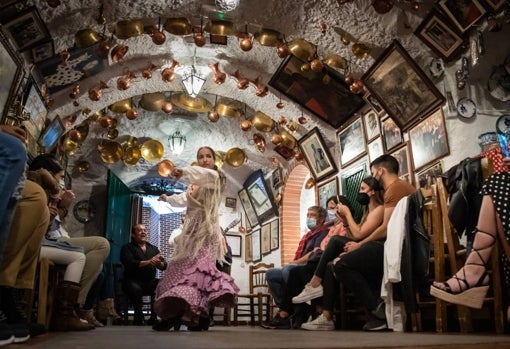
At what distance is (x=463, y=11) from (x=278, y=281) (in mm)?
2964

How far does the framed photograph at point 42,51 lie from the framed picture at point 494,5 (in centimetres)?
406

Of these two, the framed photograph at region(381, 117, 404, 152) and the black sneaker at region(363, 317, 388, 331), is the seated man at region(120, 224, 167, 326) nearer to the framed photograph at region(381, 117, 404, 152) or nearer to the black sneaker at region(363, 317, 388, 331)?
the framed photograph at region(381, 117, 404, 152)

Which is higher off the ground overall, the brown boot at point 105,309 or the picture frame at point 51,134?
the picture frame at point 51,134

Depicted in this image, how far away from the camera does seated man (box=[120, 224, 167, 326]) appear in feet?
20.9

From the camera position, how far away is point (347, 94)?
6035 millimetres

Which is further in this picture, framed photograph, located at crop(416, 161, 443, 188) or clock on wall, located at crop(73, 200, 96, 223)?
clock on wall, located at crop(73, 200, 96, 223)

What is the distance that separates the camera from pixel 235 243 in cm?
962

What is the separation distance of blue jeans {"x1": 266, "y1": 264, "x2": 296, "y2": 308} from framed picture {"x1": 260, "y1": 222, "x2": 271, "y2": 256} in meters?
3.83

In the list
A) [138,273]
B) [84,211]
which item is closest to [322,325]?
[138,273]

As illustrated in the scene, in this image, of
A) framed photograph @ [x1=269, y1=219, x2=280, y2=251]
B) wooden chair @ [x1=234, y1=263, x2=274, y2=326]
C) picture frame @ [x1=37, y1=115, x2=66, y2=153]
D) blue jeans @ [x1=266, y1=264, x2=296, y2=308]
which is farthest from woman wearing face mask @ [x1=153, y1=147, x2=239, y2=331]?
framed photograph @ [x1=269, y1=219, x2=280, y2=251]

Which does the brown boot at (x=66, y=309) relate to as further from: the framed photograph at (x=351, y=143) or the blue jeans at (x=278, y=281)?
the framed photograph at (x=351, y=143)

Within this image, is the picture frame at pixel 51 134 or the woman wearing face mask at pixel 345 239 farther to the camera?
the picture frame at pixel 51 134

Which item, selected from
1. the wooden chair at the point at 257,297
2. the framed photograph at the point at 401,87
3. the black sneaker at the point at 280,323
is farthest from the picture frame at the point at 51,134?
the framed photograph at the point at 401,87

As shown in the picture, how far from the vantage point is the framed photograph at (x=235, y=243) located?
375 inches
